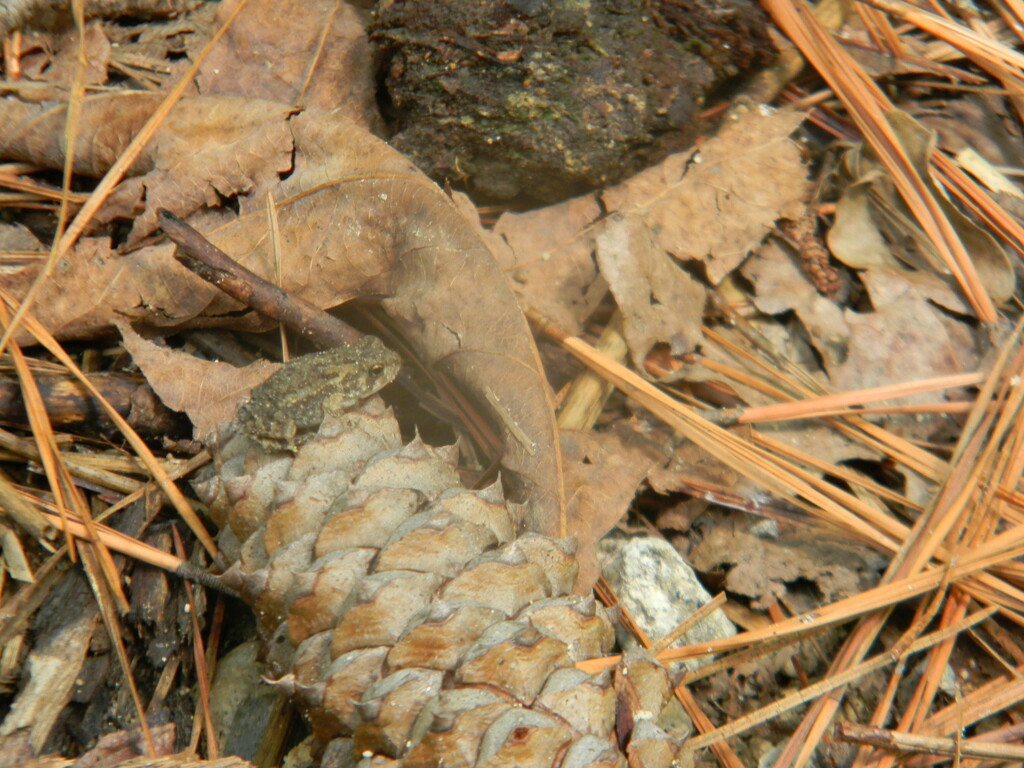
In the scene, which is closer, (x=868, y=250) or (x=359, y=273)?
(x=359, y=273)

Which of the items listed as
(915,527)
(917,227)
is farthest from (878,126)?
(915,527)

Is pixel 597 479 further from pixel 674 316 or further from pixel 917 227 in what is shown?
pixel 917 227

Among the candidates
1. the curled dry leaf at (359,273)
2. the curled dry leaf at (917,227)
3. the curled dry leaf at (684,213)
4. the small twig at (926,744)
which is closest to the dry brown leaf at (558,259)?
the curled dry leaf at (684,213)

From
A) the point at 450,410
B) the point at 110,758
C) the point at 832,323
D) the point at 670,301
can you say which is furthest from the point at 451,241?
the point at 110,758

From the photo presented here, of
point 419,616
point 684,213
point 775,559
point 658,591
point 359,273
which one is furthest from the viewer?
point 684,213

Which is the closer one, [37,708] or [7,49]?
[37,708]

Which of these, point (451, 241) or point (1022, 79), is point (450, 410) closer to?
point (451, 241)

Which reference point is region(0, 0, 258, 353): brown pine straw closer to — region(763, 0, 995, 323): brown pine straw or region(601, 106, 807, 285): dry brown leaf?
region(601, 106, 807, 285): dry brown leaf
